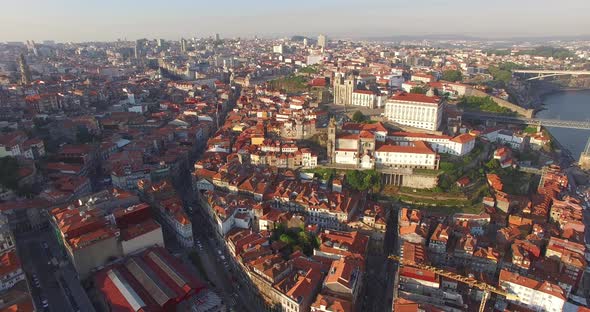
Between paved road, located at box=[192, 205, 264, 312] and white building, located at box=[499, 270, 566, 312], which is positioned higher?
white building, located at box=[499, 270, 566, 312]

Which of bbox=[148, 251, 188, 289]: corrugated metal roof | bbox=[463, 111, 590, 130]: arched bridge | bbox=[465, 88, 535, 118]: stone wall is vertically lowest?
bbox=[148, 251, 188, 289]: corrugated metal roof

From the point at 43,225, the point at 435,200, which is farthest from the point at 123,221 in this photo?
the point at 435,200

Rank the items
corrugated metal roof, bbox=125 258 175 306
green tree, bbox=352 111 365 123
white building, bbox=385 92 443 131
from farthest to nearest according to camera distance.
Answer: green tree, bbox=352 111 365 123 → white building, bbox=385 92 443 131 → corrugated metal roof, bbox=125 258 175 306

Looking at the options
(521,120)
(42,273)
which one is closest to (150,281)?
(42,273)

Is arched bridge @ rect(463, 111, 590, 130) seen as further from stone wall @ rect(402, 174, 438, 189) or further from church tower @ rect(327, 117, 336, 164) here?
church tower @ rect(327, 117, 336, 164)

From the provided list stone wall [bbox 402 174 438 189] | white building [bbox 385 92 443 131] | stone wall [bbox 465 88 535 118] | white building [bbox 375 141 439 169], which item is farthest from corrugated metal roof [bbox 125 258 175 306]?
stone wall [bbox 465 88 535 118]

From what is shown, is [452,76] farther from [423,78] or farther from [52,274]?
[52,274]
